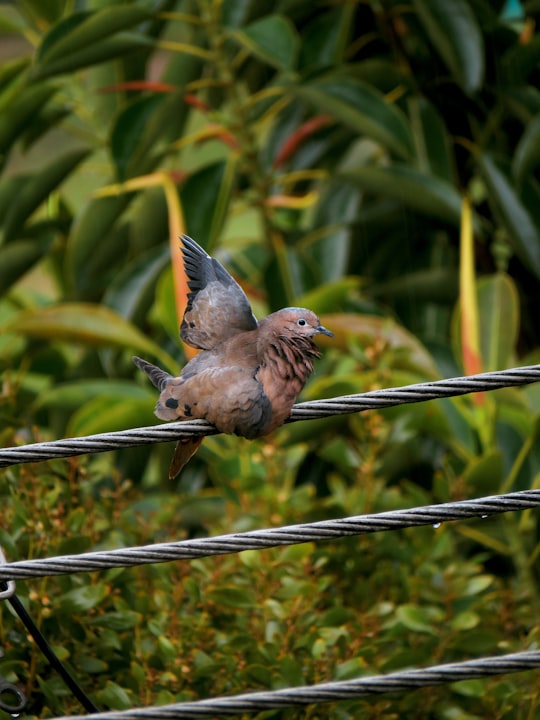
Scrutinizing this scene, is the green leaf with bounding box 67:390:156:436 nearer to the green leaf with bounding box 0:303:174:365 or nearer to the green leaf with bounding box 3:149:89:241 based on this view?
the green leaf with bounding box 0:303:174:365

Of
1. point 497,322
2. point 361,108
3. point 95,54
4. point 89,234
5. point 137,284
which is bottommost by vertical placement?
point 497,322

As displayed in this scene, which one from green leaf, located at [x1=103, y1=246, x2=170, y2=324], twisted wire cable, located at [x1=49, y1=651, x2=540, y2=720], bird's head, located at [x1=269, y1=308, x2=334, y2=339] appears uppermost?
bird's head, located at [x1=269, y1=308, x2=334, y2=339]

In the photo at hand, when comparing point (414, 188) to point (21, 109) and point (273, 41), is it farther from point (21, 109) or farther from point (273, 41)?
point (21, 109)

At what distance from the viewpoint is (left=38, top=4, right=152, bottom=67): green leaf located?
2705mm

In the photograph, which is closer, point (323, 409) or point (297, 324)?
point (323, 409)

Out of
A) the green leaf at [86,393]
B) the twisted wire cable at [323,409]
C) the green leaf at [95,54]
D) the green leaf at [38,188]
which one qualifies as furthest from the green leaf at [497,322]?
the twisted wire cable at [323,409]

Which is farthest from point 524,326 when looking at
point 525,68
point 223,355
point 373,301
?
point 223,355

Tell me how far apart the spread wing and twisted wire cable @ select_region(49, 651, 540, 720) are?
0.46m

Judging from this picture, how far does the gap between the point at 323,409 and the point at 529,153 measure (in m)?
1.66

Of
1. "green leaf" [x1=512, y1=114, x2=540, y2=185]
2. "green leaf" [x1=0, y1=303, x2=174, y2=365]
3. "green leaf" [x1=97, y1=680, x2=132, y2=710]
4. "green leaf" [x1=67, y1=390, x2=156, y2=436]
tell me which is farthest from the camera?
"green leaf" [x1=512, y1=114, x2=540, y2=185]

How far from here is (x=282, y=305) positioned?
3049 mm

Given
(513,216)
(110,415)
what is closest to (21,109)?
(110,415)

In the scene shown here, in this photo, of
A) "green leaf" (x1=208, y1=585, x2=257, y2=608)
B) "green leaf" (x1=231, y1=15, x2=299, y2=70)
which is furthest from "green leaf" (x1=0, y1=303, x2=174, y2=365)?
"green leaf" (x1=208, y1=585, x2=257, y2=608)

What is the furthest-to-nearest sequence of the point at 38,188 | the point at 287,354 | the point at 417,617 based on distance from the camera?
the point at 38,188 → the point at 417,617 → the point at 287,354
